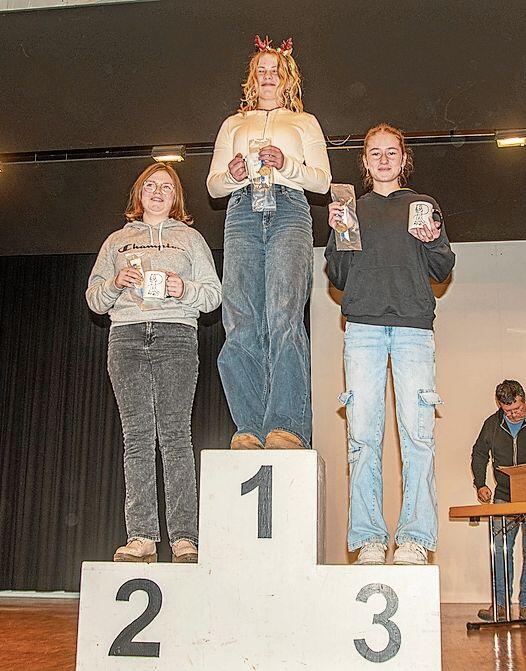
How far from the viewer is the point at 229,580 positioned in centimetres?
199

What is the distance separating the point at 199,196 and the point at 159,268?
2641 mm

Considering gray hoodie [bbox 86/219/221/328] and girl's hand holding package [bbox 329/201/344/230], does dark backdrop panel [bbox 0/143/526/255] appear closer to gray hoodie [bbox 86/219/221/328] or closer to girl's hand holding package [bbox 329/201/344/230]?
gray hoodie [bbox 86/219/221/328]

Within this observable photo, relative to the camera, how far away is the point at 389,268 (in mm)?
2346

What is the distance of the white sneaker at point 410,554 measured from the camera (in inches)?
81.4

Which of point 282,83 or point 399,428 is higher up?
point 282,83

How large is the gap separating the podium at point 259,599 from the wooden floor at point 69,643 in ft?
1.64

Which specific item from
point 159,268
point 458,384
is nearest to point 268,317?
point 159,268

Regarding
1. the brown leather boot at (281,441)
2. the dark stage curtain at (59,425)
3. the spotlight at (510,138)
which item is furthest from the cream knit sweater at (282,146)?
the dark stage curtain at (59,425)

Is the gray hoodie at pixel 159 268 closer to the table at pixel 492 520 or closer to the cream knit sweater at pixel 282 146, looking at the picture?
the cream knit sweater at pixel 282 146

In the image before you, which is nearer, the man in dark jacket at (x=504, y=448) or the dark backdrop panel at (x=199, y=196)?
the man in dark jacket at (x=504, y=448)

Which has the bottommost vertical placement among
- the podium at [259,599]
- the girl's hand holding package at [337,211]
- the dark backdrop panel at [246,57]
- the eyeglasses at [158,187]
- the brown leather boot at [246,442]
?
the podium at [259,599]

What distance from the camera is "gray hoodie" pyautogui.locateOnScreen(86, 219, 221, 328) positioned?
2426mm

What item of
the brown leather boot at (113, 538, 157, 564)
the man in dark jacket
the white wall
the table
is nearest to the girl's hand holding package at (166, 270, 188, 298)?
the brown leather boot at (113, 538, 157, 564)

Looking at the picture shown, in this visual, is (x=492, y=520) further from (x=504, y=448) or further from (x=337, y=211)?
(x=337, y=211)
